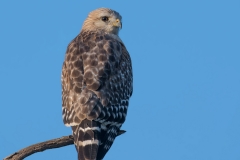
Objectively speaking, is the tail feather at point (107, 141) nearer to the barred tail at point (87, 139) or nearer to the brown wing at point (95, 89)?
A: the brown wing at point (95, 89)

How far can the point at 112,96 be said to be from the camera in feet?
44.5

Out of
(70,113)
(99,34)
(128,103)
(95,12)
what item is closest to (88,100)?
(70,113)

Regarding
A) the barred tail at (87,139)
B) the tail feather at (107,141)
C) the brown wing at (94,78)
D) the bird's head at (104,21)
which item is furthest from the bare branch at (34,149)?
the bird's head at (104,21)

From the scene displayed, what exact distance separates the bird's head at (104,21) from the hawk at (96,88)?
0.02 m

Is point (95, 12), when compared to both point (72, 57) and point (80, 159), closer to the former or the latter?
point (72, 57)

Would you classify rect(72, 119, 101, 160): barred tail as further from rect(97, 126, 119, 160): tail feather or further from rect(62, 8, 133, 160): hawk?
rect(97, 126, 119, 160): tail feather

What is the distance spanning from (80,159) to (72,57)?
2.50 m

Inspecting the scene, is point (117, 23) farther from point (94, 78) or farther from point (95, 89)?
point (95, 89)

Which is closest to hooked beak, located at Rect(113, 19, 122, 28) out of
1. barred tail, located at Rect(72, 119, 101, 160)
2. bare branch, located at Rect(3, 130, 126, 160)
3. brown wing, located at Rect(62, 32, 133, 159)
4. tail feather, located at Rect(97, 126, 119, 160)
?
brown wing, located at Rect(62, 32, 133, 159)

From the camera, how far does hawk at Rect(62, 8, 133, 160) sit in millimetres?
12789

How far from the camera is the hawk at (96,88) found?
12.8m

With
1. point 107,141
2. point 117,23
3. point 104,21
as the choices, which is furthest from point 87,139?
point 104,21

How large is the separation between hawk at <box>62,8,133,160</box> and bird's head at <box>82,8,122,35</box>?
2cm

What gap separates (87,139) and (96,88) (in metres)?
1.14
